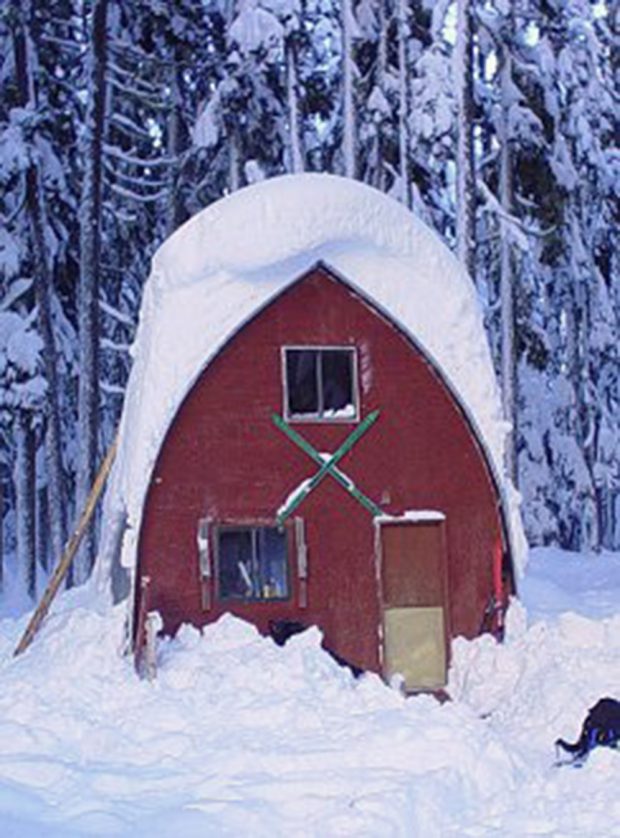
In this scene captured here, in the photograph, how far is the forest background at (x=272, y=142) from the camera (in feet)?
67.3

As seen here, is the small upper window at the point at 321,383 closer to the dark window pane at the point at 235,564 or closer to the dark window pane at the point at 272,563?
the dark window pane at the point at 272,563

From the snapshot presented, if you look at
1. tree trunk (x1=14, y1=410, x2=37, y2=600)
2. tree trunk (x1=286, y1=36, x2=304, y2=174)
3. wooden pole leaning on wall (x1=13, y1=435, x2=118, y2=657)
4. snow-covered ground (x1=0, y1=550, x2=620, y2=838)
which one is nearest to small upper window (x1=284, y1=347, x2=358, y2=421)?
wooden pole leaning on wall (x1=13, y1=435, x2=118, y2=657)

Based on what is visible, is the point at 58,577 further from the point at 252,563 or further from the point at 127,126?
the point at 127,126

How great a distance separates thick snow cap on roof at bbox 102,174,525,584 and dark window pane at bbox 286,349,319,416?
31.5 inches

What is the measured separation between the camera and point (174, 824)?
728 centimetres

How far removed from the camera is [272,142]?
2341cm

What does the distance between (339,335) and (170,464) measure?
2476 mm

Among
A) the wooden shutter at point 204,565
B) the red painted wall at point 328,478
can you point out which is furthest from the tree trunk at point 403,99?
the wooden shutter at point 204,565

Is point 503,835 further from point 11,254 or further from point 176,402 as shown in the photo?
point 11,254

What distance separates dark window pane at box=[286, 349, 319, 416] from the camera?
12.9 m

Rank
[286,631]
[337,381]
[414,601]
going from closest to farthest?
[286,631], [414,601], [337,381]

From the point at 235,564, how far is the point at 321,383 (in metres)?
2.32

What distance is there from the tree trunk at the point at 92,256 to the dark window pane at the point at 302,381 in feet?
27.0

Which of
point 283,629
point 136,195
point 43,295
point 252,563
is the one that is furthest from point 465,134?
point 283,629
